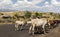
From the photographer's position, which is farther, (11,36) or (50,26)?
(50,26)

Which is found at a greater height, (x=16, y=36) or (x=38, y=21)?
(x=38, y=21)

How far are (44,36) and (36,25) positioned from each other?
2267 mm

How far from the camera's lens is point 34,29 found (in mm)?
23531

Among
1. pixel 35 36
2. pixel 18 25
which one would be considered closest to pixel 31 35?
pixel 35 36

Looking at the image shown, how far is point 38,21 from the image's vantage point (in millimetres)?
22922

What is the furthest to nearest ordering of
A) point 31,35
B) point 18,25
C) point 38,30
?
point 18,25 < point 38,30 < point 31,35

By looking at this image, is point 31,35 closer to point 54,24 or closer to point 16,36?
point 16,36

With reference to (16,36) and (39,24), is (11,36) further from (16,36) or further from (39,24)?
(39,24)

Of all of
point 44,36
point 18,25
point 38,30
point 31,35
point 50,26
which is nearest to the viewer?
point 44,36

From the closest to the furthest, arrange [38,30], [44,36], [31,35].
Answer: [44,36] → [31,35] → [38,30]

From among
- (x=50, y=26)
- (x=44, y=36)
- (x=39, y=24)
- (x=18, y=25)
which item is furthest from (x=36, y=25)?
(x=50, y=26)

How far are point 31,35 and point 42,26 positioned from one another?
1.86 m

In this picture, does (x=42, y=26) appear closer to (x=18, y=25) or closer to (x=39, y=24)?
(x=39, y=24)

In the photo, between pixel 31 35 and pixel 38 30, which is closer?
pixel 31 35
